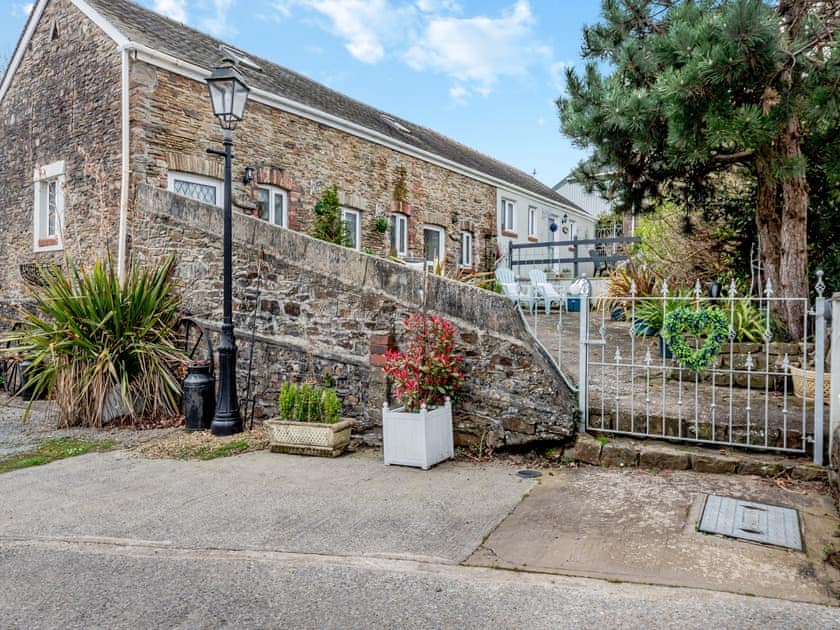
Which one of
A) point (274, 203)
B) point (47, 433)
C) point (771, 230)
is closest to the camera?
point (47, 433)

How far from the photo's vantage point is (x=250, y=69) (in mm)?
12297

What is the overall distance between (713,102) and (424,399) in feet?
12.2

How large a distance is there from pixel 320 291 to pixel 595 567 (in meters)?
4.15

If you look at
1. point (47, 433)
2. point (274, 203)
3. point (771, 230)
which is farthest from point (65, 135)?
point (771, 230)

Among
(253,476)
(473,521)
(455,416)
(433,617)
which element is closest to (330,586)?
(433,617)

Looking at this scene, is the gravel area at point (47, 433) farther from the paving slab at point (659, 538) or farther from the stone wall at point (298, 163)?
Answer: the paving slab at point (659, 538)

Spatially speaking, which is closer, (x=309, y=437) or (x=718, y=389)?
(x=309, y=437)

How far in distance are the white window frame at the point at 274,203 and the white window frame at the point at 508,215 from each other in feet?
29.9

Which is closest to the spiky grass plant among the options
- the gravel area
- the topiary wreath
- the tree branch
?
the gravel area

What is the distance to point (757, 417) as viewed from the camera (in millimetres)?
5090

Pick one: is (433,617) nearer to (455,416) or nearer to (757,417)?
(455,416)

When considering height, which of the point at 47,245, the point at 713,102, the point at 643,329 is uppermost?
the point at 713,102

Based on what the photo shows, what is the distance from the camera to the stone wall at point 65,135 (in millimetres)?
9422

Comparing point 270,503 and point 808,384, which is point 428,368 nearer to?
point 270,503
